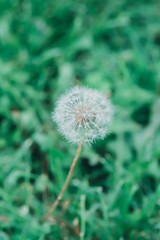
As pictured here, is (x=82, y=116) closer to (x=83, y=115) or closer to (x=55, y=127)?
(x=83, y=115)

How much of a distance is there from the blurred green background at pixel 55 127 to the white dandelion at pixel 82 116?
0.51 meters

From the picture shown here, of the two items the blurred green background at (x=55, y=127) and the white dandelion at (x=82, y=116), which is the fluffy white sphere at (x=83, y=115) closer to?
the white dandelion at (x=82, y=116)

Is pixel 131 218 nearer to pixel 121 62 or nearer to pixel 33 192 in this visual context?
pixel 33 192

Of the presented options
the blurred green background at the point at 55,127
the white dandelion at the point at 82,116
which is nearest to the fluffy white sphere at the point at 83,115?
the white dandelion at the point at 82,116

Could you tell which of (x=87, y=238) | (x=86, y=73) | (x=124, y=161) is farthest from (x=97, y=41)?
(x=87, y=238)

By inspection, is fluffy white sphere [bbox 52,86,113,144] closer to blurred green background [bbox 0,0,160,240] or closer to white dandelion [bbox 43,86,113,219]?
white dandelion [bbox 43,86,113,219]

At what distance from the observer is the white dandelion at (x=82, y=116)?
1414 millimetres

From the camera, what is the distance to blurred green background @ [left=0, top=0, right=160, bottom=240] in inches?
77.2

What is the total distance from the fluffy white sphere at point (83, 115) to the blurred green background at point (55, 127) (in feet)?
1.70

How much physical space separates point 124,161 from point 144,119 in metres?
0.60

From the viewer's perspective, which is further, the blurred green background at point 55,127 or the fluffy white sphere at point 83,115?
the blurred green background at point 55,127

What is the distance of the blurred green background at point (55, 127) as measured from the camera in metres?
1.96

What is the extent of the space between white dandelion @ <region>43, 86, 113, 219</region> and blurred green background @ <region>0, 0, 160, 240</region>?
51 centimetres

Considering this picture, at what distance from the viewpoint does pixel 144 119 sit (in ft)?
9.30
